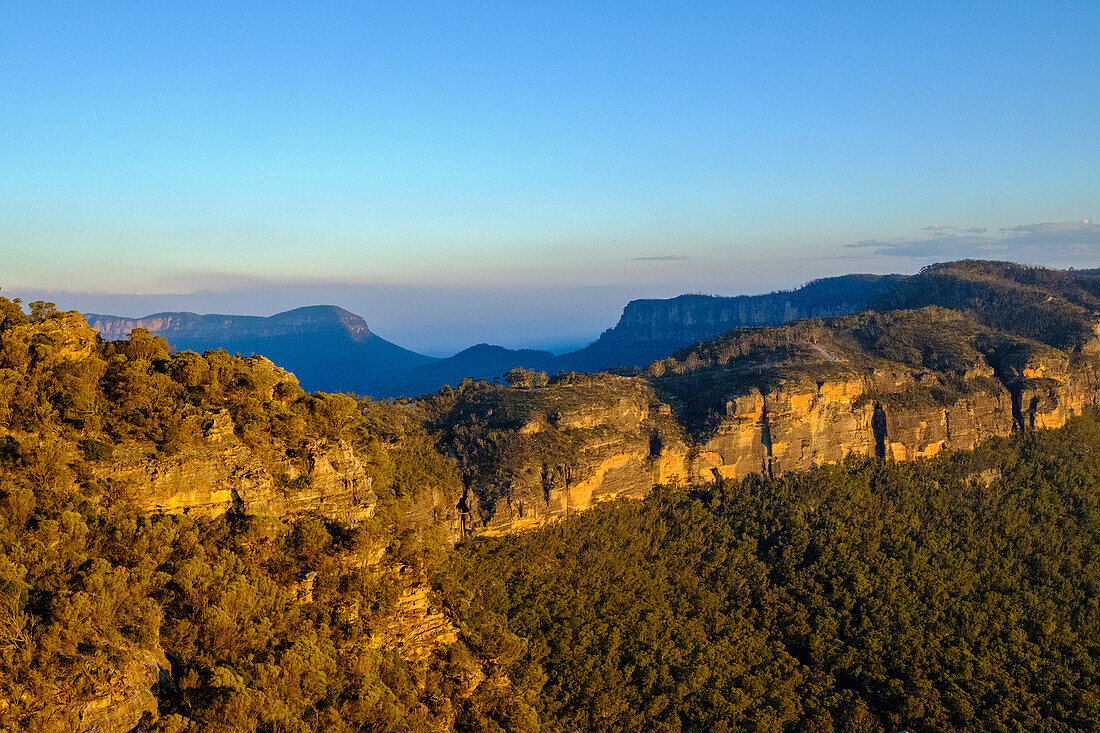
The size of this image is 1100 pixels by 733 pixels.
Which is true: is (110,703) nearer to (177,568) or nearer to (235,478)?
(177,568)

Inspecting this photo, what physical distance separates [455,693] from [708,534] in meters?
26.3

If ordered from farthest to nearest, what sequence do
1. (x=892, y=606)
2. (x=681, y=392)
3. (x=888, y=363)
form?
1. (x=888, y=363)
2. (x=681, y=392)
3. (x=892, y=606)

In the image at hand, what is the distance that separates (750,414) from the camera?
52594mm

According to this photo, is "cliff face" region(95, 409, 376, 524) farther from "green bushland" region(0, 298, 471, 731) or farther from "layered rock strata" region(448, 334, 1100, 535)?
"layered rock strata" region(448, 334, 1100, 535)

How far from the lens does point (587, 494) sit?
4628 cm

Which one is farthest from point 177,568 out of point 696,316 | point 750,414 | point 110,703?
point 696,316

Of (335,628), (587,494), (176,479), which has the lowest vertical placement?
(587,494)

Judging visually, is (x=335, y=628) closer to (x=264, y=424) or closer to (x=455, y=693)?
(x=455, y=693)

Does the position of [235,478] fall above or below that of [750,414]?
above

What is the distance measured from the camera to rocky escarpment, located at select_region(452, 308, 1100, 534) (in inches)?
1793

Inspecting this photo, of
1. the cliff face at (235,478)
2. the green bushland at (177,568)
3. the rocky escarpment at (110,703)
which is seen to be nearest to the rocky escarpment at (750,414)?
the cliff face at (235,478)

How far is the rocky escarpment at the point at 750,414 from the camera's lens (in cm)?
4553

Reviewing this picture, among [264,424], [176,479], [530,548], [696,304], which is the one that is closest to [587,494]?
[530,548]

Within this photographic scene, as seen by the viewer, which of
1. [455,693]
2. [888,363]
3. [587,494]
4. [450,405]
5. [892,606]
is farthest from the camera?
[888,363]
